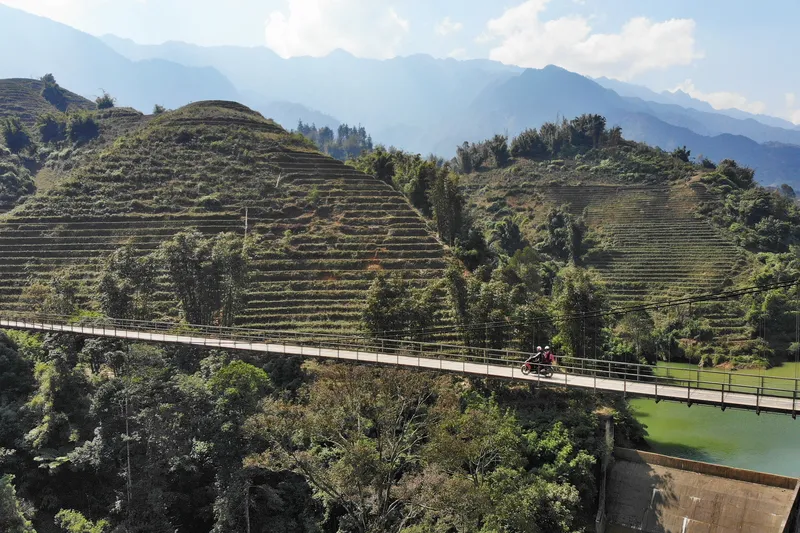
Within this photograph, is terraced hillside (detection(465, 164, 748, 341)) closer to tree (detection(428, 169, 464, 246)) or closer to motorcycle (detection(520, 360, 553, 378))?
tree (detection(428, 169, 464, 246))

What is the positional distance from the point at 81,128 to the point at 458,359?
8226 centimetres

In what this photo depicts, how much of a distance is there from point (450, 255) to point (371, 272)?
6745mm

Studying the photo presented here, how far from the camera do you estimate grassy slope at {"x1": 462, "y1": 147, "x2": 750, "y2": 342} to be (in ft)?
153

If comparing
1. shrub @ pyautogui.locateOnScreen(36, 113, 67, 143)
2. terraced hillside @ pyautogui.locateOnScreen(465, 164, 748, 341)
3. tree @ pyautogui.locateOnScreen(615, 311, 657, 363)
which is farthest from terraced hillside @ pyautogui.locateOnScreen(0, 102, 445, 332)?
shrub @ pyautogui.locateOnScreen(36, 113, 67, 143)

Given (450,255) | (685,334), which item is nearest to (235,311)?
(450,255)

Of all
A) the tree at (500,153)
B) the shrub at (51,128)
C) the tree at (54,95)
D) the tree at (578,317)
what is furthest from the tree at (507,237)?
the tree at (54,95)

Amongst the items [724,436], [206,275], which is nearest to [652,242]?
[724,436]

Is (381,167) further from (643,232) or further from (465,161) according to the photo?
(465,161)

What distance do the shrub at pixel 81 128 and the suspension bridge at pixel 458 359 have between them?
197 ft

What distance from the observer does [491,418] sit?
16.1 meters

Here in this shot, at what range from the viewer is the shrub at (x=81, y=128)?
253ft

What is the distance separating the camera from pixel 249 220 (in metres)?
44.5

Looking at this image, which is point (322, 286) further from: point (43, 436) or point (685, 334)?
point (685, 334)

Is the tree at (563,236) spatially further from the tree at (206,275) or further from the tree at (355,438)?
the tree at (355,438)
